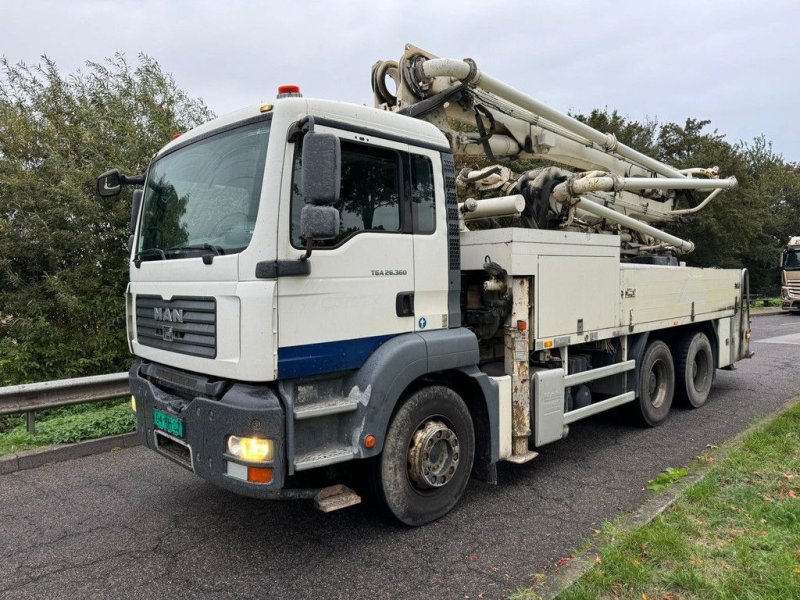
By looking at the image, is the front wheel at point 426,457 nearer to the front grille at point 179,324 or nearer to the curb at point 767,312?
the front grille at point 179,324

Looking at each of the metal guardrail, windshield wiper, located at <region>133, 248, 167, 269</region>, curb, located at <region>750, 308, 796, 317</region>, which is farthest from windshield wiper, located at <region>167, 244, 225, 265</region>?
curb, located at <region>750, 308, 796, 317</region>

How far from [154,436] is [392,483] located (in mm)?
1609

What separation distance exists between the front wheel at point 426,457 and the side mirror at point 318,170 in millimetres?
1462

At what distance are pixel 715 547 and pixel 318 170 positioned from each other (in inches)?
121

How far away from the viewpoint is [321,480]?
3.69m

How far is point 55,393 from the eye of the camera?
219 inches

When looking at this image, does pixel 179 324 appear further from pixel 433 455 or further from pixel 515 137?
pixel 515 137

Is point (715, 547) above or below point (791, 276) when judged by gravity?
below

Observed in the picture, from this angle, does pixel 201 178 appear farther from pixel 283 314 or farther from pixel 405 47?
pixel 405 47

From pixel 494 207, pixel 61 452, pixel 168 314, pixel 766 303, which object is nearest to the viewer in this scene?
pixel 168 314

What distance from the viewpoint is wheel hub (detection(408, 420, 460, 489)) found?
3711mm

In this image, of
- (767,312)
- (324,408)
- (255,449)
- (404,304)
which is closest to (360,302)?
(404,304)

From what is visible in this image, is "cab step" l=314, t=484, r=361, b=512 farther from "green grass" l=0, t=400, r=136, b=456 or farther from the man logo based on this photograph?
"green grass" l=0, t=400, r=136, b=456

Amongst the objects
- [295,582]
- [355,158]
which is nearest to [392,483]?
[295,582]
